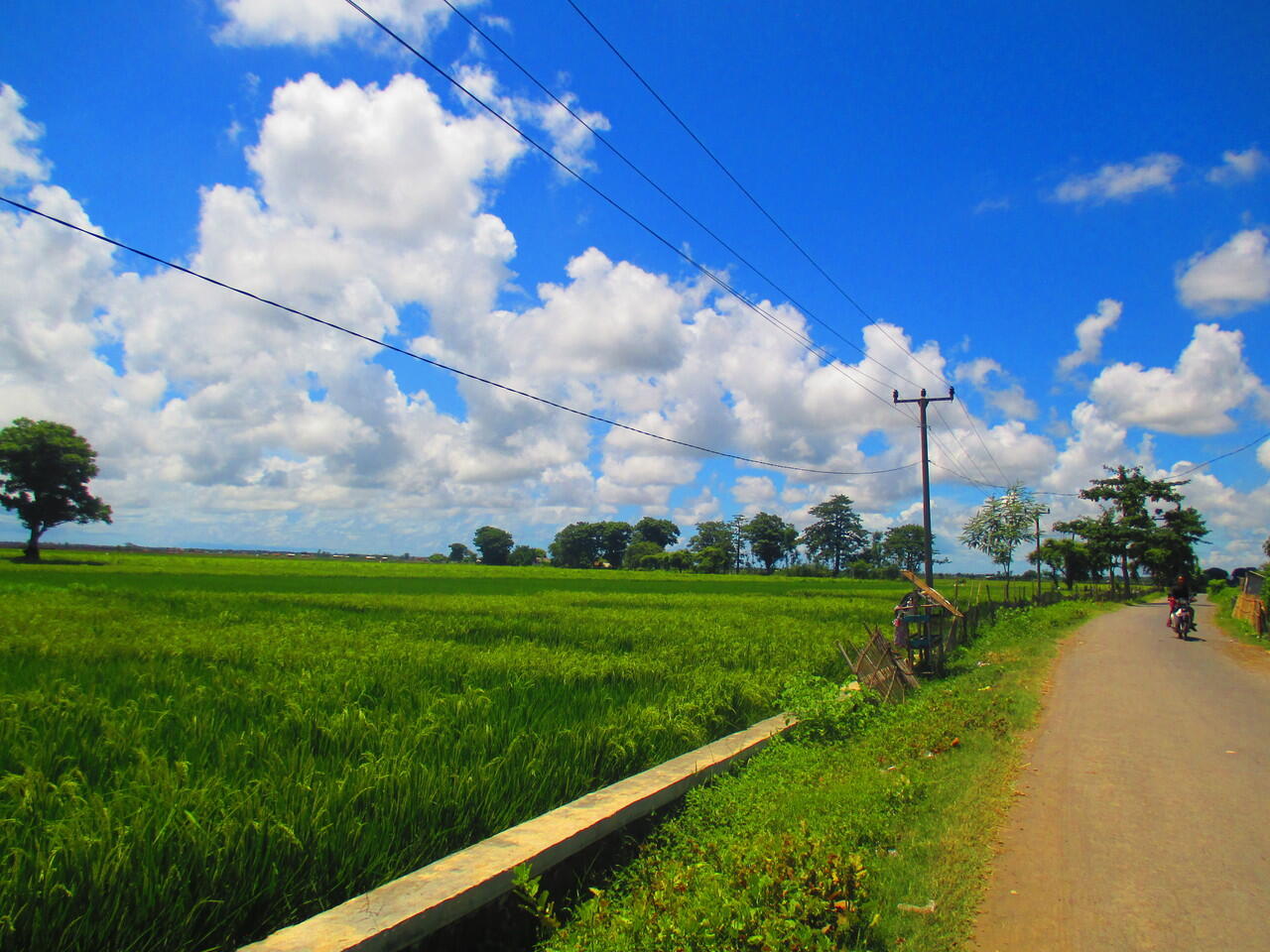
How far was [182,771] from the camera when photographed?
4461 millimetres

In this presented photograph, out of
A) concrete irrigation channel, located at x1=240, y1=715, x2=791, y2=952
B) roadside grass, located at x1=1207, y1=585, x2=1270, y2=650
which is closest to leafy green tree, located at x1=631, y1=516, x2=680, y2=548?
roadside grass, located at x1=1207, y1=585, x2=1270, y2=650

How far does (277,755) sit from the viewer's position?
492 centimetres

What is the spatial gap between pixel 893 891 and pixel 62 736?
5904mm

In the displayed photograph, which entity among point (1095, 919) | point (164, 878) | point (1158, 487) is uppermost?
point (1158, 487)

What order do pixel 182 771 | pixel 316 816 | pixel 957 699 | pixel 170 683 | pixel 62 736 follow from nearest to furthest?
1. pixel 316 816
2. pixel 182 771
3. pixel 62 736
4. pixel 170 683
5. pixel 957 699

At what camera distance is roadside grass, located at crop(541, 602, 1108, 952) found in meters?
3.46

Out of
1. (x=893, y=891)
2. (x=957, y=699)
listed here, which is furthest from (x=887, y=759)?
(x=957, y=699)

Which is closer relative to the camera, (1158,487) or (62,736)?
(62,736)

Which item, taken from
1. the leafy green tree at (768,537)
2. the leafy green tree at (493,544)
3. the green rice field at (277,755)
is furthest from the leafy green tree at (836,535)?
the green rice field at (277,755)

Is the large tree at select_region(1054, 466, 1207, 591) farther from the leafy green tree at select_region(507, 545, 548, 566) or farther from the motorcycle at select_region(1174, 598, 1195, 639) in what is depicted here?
the leafy green tree at select_region(507, 545, 548, 566)

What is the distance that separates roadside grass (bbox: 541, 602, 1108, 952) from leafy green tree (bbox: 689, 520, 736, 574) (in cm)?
11167

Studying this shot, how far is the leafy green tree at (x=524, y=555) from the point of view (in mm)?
146375

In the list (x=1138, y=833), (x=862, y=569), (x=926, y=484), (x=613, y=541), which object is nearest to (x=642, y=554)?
(x=613, y=541)

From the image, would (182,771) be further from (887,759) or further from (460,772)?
(887,759)
